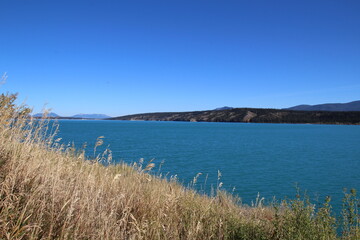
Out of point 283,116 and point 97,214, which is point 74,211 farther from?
point 283,116

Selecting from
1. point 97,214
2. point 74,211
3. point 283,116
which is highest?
point 283,116

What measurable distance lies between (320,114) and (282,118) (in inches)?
870

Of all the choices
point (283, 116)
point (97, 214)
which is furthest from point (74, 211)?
point (283, 116)

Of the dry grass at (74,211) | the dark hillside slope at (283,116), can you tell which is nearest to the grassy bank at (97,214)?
the dry grass at (74,211)

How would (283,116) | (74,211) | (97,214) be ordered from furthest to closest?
(283,116) < (97,214) < (74,211)

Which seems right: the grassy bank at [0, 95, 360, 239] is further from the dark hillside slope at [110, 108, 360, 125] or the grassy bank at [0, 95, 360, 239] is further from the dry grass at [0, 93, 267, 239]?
the dark hillside slope at [110, 108, 360, 125]

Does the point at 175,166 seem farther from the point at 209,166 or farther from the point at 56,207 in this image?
the point at 56,207

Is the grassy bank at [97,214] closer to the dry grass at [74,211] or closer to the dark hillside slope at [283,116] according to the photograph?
the dry grass at [74,211]

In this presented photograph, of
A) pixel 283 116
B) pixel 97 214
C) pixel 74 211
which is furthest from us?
pixel 283 116

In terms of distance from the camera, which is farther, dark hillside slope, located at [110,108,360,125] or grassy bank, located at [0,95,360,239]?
dark hillside slope, located at [110,108,360,125]

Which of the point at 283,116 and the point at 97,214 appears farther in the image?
the point at 283,116

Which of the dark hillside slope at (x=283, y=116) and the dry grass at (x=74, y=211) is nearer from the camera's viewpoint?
the dry grass at (x=74, y=211)

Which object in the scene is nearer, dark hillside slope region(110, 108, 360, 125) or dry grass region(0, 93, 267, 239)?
dry grass region(0, 93, 267, 239)

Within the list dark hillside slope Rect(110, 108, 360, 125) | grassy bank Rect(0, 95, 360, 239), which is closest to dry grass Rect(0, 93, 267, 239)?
grassy bank Rect(0, 95, 360, 239)
